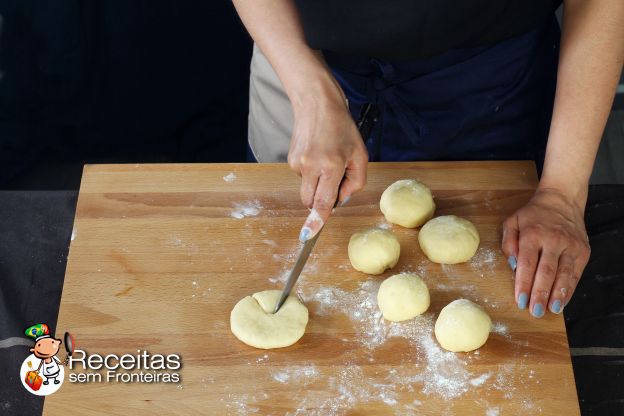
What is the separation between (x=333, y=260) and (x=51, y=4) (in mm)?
1558

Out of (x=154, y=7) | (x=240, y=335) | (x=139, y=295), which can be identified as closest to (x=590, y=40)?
(x=240, y=335)

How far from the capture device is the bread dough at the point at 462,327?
4.54 feet

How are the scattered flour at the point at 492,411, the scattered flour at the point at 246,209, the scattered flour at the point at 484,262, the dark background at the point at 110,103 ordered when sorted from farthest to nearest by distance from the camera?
1. the dark background at the point at 110,103
2. the scattered flour at the point at 246,209
3. the scattered flour at the point at 484,262
4. the scattered flour at the point at 492,411

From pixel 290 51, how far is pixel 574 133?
67cm

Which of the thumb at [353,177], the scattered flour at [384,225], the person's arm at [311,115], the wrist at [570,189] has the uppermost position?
the person's arm at [311,115]

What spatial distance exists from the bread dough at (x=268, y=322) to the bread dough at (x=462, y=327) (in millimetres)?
277

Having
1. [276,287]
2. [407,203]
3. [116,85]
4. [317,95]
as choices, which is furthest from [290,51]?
[116,85]

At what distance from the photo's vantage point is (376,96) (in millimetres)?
1768

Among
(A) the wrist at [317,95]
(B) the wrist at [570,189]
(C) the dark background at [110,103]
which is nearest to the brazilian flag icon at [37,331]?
(C) the dark background at [110,103]

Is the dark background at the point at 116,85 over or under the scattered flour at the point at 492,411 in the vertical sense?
under

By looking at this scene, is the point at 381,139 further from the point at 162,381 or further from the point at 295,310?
the point at 162,381

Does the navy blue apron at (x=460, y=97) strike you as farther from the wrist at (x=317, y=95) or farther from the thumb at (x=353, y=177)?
the thumb at (x=353, y=177)

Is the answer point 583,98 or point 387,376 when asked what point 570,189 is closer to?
point 583,98

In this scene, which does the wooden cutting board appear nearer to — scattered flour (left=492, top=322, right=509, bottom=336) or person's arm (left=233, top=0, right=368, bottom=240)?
scattered flour (left=492, top=322, right=509, bottom=336)
